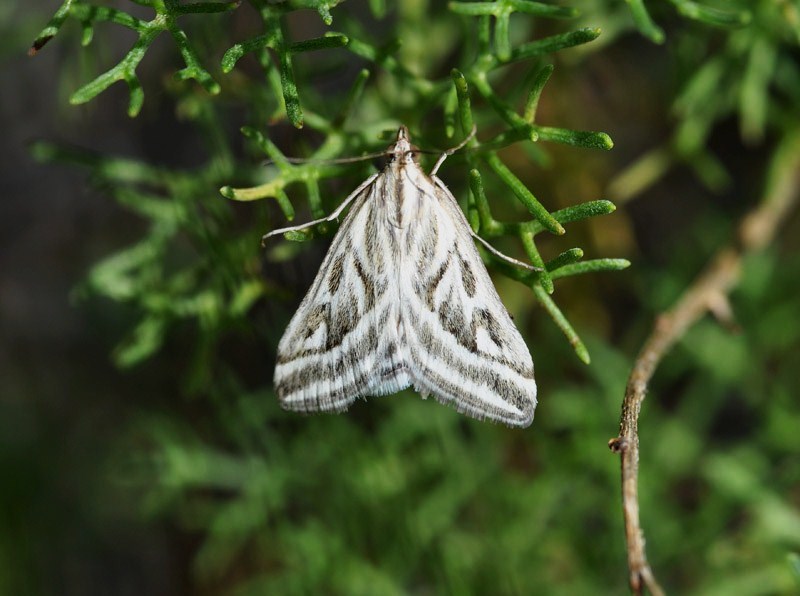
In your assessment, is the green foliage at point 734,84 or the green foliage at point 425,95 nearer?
the green foliage at point 425,95

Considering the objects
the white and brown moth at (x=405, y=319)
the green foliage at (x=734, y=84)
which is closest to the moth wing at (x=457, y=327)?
the white and brown moth at (x=405, y=319)

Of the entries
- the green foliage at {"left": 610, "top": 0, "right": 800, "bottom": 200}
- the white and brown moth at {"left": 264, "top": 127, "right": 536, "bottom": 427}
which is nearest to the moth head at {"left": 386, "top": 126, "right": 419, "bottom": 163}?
the white and brown moth at {"left": 264, "top": 127, "right": 536, "bottom": 427}

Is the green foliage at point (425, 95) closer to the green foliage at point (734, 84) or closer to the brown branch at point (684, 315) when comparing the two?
the brown branch at point (684, 315)

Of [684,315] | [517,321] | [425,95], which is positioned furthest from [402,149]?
[517,321]

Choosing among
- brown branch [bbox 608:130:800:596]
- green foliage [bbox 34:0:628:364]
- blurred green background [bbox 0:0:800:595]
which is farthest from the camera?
blurred green background [bbox 0:0:800:595]

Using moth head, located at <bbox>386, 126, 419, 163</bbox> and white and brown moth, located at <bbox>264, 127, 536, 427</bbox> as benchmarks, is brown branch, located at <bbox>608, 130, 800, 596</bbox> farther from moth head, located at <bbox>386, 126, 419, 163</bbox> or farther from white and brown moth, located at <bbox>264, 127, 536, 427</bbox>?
moth head, located at <bbox>386, 126, 419, 163</bbox>

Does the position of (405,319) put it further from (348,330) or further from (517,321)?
(517,321)

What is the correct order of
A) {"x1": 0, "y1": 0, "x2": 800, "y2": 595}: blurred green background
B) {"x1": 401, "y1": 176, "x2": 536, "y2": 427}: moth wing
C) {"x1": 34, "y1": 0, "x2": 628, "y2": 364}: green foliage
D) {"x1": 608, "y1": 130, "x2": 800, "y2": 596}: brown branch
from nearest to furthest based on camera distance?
{"x1": 608, "y1": 130, "x2": 800, "y2": 596}: brown branch < {"x1": 34, "y1": 0, "x2": 628, "y2": 364}: green foliage < {"x1": 401, "y1": 176, "x2": 536, "y2": 427}: moth wing < {"x1": 0, "y1": 0, "x2": 800, "y2": 595}: blurred green background
